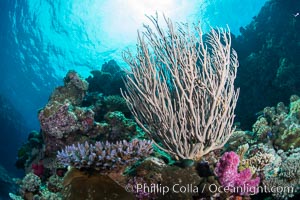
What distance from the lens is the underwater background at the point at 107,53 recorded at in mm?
8594

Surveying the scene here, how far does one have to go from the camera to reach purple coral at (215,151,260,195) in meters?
3.51

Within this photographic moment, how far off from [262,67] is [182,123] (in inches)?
454

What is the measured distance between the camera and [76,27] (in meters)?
24.0

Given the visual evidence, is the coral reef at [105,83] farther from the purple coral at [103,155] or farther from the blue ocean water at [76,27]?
the blue ocean water at [76,27]

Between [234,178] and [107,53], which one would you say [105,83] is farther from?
[107,53]

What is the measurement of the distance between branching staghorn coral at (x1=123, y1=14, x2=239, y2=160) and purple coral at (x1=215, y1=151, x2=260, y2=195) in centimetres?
55

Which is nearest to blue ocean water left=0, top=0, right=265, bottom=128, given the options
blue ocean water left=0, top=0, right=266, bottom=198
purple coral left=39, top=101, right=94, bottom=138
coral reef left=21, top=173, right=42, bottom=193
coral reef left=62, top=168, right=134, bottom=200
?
blue ocean water left=0, top=0, right=266, bottom=198

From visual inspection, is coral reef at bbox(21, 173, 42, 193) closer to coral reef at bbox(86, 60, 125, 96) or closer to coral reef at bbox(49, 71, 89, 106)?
coral reef at bbox(49, 71, 89, 106)

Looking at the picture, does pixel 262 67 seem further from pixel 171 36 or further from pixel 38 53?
pixel 38 53

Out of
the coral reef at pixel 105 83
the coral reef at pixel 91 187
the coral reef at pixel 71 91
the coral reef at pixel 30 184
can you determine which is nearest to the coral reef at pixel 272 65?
the coral reef at pixel 105 83

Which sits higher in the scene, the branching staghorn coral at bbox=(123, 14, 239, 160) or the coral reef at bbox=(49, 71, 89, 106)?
the coral reef at bbox=(49, 71, 89, 106)

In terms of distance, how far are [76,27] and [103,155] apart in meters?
22.9

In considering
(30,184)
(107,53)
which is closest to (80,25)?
(107,53)

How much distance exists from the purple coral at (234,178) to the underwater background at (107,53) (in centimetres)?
241
